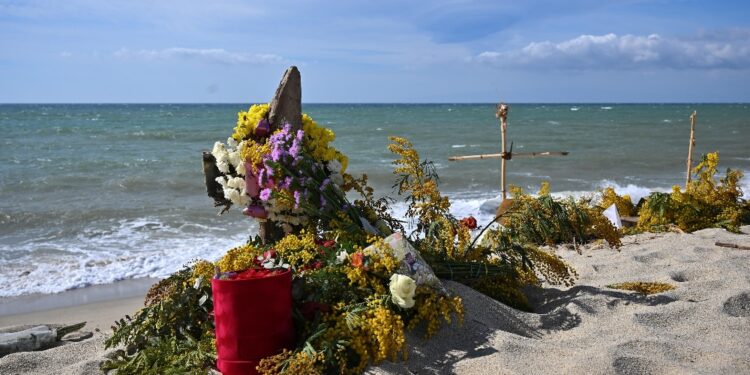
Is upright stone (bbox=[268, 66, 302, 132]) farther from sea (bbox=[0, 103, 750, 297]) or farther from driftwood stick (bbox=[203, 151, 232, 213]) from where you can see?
sea (bbox=[0, 103, 750, 297])

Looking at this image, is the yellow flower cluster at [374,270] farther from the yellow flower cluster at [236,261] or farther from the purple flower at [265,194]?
the purple flower at [265,194]

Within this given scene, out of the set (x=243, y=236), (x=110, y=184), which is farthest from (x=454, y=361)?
(x=110, y=184)

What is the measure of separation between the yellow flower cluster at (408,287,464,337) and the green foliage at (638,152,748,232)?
4.88 metres

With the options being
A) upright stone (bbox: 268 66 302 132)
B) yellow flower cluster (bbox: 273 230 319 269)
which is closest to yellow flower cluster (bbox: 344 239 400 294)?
yellow flower cluster (bbox: 273 230 319 269)

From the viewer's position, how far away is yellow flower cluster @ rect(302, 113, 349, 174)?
485 cm

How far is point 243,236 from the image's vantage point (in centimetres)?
1008

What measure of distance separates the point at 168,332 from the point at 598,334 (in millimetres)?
2760

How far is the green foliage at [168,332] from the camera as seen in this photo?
394cm

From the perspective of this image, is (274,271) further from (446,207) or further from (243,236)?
(243,236)

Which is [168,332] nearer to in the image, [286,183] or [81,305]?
[286,183]

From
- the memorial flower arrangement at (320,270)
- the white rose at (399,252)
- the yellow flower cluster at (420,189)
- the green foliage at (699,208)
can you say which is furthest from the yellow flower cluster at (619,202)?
the white rose at (399,252)

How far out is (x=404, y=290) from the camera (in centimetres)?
376

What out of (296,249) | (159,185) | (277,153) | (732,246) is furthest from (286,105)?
(159,185)

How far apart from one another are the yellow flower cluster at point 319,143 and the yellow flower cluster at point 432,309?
4.28ft
